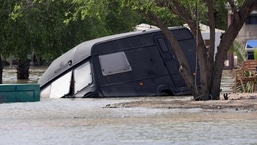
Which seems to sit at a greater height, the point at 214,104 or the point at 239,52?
the point at 239,52

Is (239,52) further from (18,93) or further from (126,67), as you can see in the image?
(18,93)

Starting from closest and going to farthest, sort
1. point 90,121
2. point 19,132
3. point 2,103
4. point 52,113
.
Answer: point 19,132, point 90,121, point 52,113, point 2,103

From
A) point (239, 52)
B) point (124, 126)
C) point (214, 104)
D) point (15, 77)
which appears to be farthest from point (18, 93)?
point (15, 77)

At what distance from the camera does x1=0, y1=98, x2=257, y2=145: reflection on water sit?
14258mm

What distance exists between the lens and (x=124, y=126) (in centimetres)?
1648

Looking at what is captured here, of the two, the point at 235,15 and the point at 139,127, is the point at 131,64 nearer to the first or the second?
the point at 235,15

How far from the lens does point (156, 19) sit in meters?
23.7

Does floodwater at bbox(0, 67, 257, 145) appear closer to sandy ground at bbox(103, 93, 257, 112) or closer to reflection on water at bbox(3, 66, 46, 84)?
sandy ground at bbox(103, 93, 257, 112)

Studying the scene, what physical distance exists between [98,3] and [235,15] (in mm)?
3740

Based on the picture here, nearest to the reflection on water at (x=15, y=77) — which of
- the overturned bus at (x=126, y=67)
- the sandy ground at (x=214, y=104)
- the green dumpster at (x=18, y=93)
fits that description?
the overturned bus at (x=126, y=67)

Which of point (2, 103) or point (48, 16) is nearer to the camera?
point (2, 103)

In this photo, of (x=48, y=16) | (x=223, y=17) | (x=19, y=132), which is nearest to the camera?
(x=19, y=132)

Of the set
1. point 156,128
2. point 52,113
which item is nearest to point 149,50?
point 52,113

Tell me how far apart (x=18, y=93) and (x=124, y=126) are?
9786 millimetres
